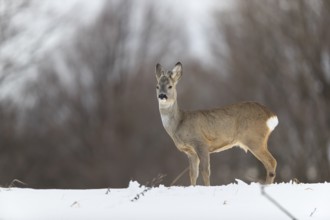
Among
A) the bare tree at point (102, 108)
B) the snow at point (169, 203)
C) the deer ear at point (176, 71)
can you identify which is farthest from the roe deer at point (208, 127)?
the bare tree at point (102, 108)

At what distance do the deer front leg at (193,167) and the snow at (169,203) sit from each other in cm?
244

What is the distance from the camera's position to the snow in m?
6.64

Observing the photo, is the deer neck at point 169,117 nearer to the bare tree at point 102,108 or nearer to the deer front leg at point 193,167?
the deer front leg at point 193,167

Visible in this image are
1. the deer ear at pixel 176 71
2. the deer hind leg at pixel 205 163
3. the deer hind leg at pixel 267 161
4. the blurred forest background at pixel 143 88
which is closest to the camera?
the deer hind leg at pixel 205 163

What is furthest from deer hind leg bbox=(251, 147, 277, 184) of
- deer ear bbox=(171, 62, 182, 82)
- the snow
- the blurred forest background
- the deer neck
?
the blurred forest background

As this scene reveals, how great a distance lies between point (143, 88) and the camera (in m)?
52.3

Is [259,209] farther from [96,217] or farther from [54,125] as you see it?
[54,125]

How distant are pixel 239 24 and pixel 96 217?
35067 mm

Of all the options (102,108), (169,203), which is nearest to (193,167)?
(169,203)

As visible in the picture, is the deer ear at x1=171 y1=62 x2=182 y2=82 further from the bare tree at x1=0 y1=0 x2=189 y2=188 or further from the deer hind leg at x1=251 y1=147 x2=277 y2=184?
the bare tree at x1=0 y1=0 x2=189 y2=188

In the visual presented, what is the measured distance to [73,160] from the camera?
151 feet

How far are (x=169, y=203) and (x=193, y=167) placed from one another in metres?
3.85

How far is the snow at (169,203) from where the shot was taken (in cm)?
664

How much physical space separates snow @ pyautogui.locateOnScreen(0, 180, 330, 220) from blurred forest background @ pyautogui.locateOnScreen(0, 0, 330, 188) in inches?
807
